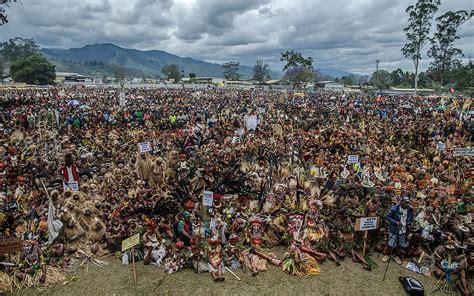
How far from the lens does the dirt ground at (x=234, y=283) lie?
6.49m

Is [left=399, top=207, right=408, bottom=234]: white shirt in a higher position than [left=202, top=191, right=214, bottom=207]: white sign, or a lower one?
lower

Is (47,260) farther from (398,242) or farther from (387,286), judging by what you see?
(398,242)

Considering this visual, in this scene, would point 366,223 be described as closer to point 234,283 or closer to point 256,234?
point 256,234

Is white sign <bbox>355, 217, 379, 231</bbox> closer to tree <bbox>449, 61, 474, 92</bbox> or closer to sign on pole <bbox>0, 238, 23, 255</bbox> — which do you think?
sign on pole <bbox>0, 238, 23, 255</bbox>

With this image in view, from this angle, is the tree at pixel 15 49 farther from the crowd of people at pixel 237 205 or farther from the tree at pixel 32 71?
the crowd of people at pixel 237 205

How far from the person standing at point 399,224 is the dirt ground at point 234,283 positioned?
1.65 ft

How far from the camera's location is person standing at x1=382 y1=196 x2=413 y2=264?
7.45m

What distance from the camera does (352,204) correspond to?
8.21 meters

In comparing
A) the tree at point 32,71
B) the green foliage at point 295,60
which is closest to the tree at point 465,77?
the green foliage at point 295,60

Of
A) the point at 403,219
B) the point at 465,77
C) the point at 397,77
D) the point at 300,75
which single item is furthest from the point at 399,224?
the point at 397,77

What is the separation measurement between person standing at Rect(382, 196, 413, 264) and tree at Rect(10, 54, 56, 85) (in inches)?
2815

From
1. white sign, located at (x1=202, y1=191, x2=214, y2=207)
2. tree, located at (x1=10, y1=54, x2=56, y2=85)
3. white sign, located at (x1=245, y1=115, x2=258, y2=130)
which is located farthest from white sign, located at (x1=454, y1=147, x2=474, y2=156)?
tree, located at (x1=10, y1=54, x2=56, y2=85)

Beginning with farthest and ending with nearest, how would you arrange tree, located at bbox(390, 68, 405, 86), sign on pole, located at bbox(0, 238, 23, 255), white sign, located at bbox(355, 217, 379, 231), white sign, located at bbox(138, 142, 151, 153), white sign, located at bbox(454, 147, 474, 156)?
tree, located at bbox(390, 68, 405, 86)
white sign, located at bbox(138, 142, 151, 153)
white sign, located at bbox(454, 147, 474, 156)
white sign, located at bbox(355, 217, 379, 231)
sign on pole, located at bbox(0, 238, 23, 255)

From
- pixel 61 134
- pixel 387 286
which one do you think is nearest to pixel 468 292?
pixel 387 286
